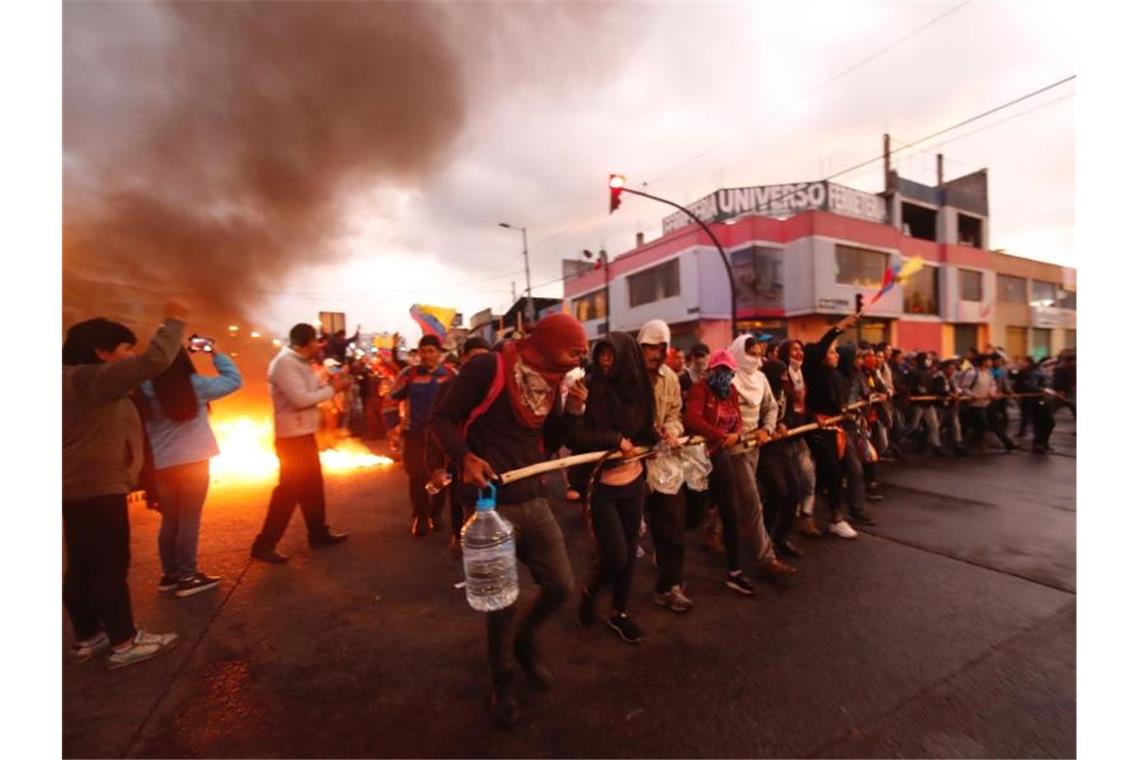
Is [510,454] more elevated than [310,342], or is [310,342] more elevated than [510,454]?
[310,342]

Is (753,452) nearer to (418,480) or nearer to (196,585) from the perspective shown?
(418,480)

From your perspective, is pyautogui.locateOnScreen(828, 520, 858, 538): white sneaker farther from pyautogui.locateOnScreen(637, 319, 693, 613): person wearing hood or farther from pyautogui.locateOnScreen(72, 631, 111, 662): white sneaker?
pyautogui.locateOnScreen(72, 631, 111, 662): white sneaker

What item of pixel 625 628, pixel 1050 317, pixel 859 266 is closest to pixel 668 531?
pixel 625 628

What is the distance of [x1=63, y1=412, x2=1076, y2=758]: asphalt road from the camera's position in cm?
211

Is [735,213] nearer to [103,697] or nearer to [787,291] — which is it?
[787,291]

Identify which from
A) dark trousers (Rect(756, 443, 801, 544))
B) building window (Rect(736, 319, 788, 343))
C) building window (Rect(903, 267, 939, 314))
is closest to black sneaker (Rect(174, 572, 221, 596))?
dark trousers (Rect(756, 443, 801, 544))

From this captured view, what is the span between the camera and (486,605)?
2.25 metres

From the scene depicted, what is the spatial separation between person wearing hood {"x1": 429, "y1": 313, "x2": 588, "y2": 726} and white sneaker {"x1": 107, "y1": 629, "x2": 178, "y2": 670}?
7.08ft

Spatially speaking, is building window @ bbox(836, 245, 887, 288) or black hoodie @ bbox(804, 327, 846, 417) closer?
black hoodie @ bbox(804, 327, 846, 417)

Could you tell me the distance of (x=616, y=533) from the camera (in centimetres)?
285

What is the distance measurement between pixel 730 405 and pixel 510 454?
6.35ft

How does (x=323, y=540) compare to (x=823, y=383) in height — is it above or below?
below

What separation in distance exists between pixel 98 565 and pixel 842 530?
553 cm
